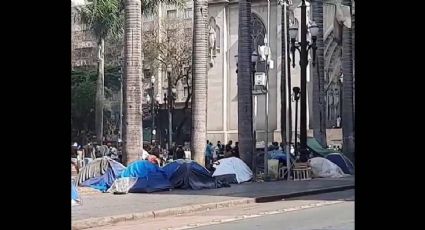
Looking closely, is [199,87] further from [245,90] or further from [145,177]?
[145,177]

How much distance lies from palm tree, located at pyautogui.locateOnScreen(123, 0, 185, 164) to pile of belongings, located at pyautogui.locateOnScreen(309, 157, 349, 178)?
794 cm

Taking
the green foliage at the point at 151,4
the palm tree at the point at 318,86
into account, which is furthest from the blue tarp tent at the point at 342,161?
the green foliage at the point at 151,4

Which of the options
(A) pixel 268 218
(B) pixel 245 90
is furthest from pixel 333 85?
(A) pixel 268 218

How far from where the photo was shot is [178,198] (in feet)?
59.2

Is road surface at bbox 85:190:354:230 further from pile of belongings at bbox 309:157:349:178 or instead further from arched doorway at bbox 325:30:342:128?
arched doorway at bbox 325:30:342:128

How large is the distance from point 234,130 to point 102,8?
705 inches

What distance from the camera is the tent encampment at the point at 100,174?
20.9 meters

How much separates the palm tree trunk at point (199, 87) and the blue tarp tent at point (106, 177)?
4.15 m

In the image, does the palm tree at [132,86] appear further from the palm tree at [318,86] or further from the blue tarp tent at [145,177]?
the palm tree at [318,86]

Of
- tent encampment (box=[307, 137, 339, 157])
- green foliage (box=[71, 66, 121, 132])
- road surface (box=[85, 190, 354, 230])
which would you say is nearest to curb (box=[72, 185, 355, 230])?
road surface (box=[85, 190, 354, 230])

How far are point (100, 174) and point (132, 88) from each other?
2927mm

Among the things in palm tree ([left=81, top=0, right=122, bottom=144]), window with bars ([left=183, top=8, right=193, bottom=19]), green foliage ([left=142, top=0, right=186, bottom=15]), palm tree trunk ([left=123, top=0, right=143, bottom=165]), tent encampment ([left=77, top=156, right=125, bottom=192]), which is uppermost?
window with bars ([left=183, top=8, right=193, bottom=19])

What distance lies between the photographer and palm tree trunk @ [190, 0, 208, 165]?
973 inches
